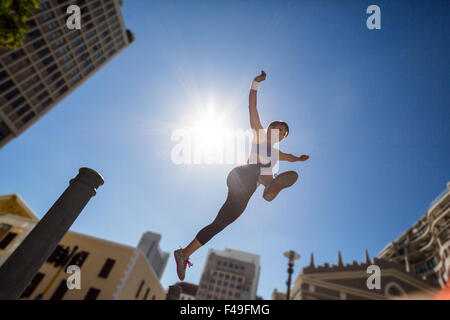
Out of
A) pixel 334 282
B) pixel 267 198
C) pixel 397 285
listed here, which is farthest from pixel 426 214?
pixel 267 198

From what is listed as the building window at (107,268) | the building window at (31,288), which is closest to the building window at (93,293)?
the building window at (107,268)

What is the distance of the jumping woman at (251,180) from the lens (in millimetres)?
2498

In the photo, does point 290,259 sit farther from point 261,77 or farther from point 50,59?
point 50,59

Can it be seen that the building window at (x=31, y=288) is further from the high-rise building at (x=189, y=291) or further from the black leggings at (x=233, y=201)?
the high-rise building at (x=189, y=291)

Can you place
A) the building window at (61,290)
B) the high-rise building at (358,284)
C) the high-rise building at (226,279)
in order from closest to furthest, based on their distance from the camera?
the building window at (61,290) < the high-rise building at (358,284) < the high-rise building at (226,279)

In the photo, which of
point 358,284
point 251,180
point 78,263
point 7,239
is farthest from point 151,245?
point 251,180

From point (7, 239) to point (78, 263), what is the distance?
6.12 m

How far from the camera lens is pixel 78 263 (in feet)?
68.9

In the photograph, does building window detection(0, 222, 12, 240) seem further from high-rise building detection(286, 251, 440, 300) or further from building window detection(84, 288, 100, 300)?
high-rise building detection(286, 251, 440, 300)

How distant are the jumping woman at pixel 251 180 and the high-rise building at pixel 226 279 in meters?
87.6

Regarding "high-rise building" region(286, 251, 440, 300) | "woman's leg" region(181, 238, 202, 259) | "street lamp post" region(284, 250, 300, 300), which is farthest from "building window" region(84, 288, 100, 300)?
"woman's leg" region(181, 238, 202, 259)

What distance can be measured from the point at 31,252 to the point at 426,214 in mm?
64575
